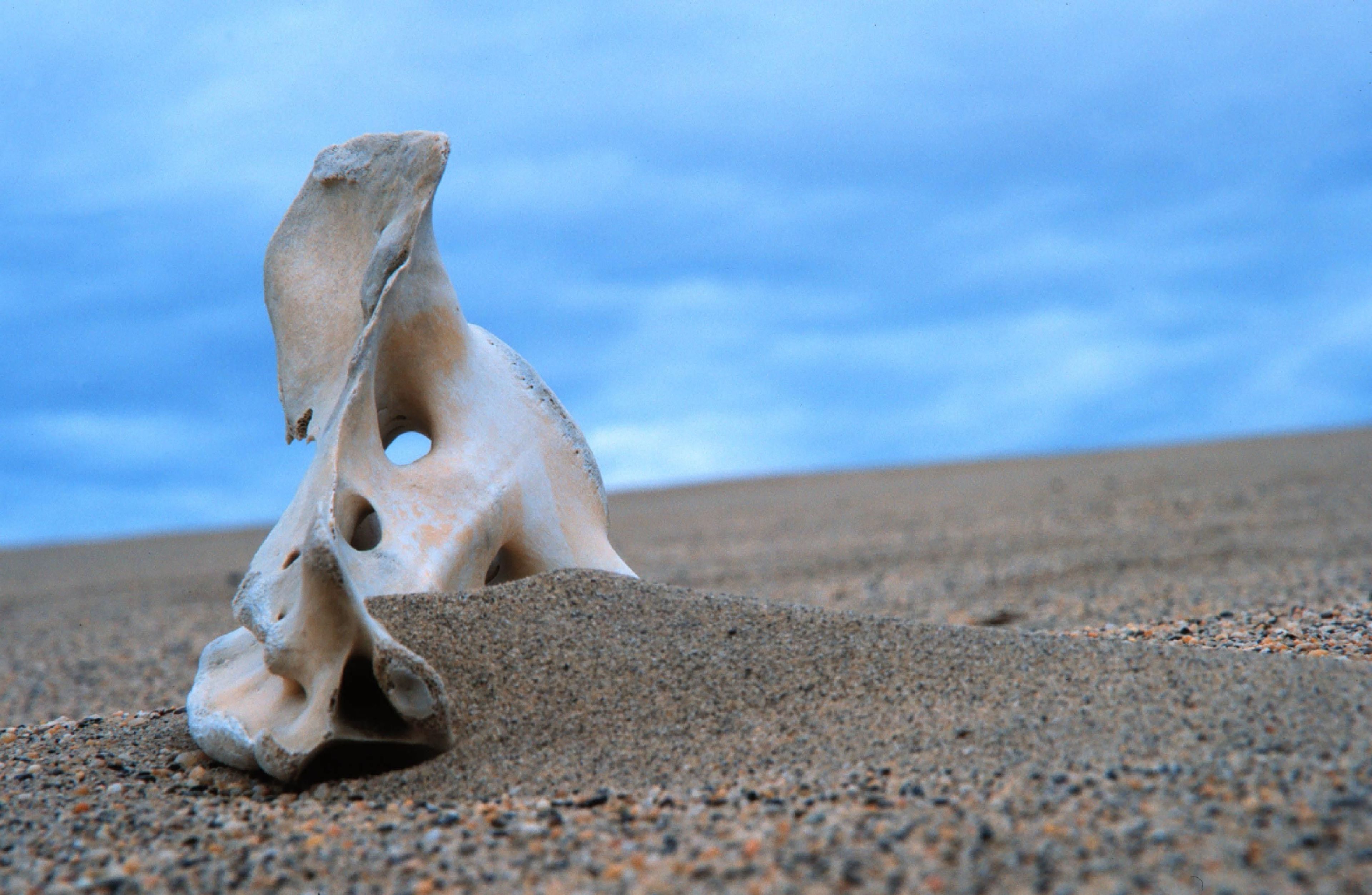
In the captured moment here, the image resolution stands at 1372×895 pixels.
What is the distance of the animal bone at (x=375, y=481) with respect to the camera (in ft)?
12.7

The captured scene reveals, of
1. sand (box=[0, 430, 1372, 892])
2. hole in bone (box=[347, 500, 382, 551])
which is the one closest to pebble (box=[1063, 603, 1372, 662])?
sand (box=[0, 430, 1372, 892])

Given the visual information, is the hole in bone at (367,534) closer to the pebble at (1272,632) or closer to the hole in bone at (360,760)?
the hole in bone at (360,760)

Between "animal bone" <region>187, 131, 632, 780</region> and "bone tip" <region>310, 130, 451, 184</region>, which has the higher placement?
"bone tip" <region>310, 130, 451, 184</region>

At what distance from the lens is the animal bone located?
3.88 m

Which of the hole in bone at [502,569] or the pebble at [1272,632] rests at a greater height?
the hole in bone at [502,569]

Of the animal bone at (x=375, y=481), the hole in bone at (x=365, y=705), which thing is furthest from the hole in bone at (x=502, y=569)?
the hole in bone at (x=365, y=705)

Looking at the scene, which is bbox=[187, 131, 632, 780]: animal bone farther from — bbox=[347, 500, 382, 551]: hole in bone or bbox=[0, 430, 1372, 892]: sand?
bbox=[0, 430, 1372, 892]: sand

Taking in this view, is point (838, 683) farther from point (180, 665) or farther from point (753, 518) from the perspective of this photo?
point (753, 518)

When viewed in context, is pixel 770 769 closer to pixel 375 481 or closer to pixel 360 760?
pixel 360 760

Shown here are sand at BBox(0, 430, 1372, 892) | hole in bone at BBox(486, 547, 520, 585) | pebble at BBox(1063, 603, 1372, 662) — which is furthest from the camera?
hole in bone at BBox(486, 547, 520, 585)

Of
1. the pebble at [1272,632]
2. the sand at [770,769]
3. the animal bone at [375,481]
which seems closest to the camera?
the sand at [770,769]

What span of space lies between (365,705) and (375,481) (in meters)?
0.99

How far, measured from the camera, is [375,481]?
4.66 metres

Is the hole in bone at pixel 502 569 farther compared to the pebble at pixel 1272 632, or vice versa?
the hole in bone at pixel 502 569
